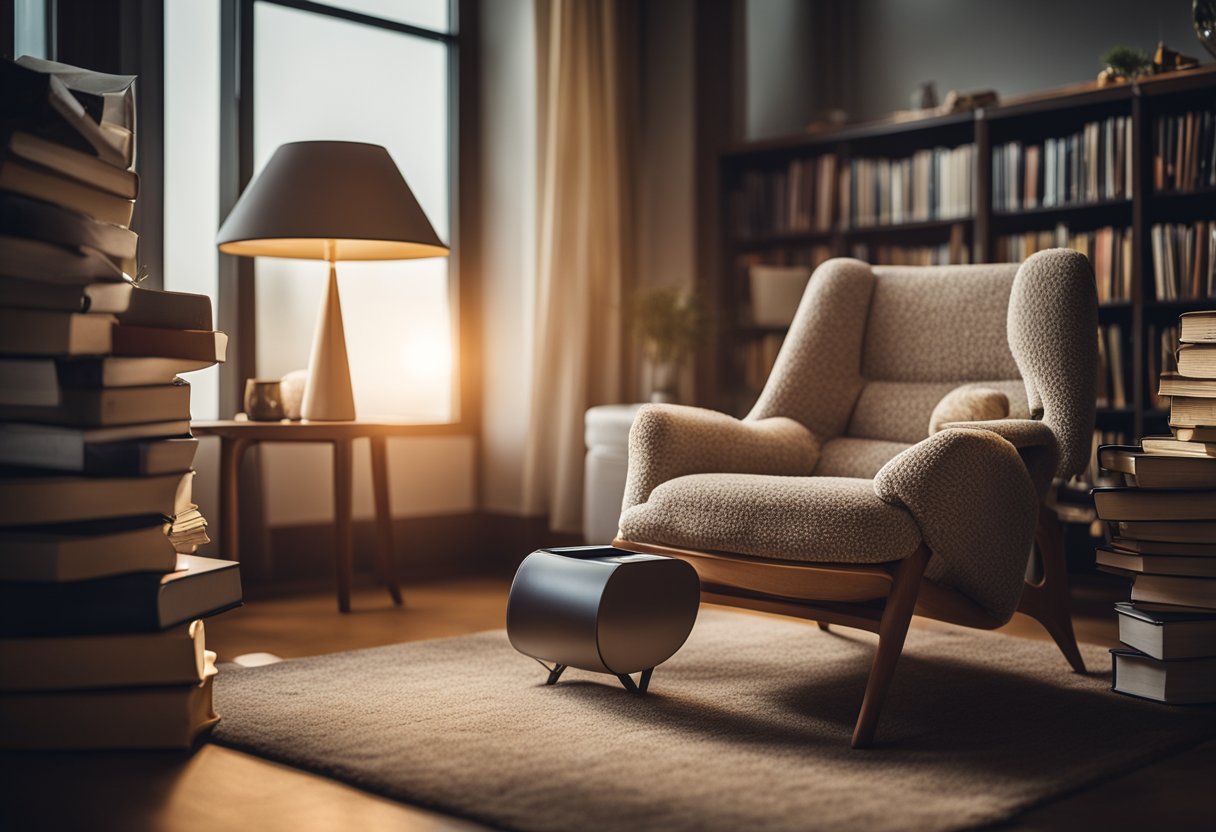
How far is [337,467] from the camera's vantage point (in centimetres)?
340

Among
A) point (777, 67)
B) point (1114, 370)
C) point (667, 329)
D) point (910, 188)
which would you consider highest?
point (777, 67)

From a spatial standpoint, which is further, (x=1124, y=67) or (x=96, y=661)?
(x=1124, y=67)

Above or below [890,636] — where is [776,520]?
above

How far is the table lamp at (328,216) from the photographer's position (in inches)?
120

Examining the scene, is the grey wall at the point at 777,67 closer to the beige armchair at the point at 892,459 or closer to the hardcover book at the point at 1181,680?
the beige armchair at the point at 892,459

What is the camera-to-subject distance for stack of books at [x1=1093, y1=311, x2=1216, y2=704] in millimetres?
2264

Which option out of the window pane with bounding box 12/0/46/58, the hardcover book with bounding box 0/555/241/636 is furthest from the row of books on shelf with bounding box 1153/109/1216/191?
the window pane with bounding box 12/0/46/58

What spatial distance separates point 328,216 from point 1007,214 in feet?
7.36

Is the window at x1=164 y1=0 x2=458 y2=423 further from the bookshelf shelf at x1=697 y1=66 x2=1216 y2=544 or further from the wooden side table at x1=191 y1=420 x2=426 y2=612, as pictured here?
the bookshelf shelf at x1=697 y1=66 x2=1216 y2=544

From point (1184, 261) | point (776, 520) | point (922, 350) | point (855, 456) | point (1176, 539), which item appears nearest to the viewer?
point (776, 520)

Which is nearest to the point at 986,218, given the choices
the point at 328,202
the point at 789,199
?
the point at 789,199

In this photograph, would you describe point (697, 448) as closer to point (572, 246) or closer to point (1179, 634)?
point (1179, 634)

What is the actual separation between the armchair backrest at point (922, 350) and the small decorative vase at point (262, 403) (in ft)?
4.31

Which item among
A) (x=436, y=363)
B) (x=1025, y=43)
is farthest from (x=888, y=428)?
(x=1025, y=43)
